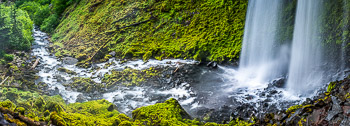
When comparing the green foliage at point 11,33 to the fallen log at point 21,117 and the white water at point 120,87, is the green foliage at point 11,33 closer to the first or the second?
the white water at point 120,87

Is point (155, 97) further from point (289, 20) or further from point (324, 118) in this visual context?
point (289, 20)

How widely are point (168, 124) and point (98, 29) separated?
56.8ft

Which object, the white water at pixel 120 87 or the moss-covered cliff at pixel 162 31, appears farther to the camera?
the moss-covered cliff at pixel 162 31

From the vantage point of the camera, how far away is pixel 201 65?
14594mm

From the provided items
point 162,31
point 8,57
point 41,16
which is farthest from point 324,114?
point 41,16

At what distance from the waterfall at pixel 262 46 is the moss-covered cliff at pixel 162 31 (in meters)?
0.63

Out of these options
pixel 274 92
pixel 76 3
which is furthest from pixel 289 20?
pixel 76 3

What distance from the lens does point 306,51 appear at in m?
11.6

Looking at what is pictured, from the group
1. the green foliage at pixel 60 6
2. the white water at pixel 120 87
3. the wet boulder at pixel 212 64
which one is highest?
the green foliage at pixel 60 6

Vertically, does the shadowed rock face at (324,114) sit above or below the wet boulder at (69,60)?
above

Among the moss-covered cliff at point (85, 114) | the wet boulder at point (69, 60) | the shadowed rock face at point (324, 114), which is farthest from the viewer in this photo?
the wet boulder at point (69, 60)

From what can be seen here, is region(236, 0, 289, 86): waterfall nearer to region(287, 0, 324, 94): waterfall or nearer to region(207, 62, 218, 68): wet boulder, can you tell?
region(287, 0, 324, 94): waterfall

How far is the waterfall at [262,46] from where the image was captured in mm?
13031

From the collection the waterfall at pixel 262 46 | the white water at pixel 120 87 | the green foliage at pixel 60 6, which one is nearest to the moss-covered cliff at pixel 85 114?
the white water at pixel 120 87
